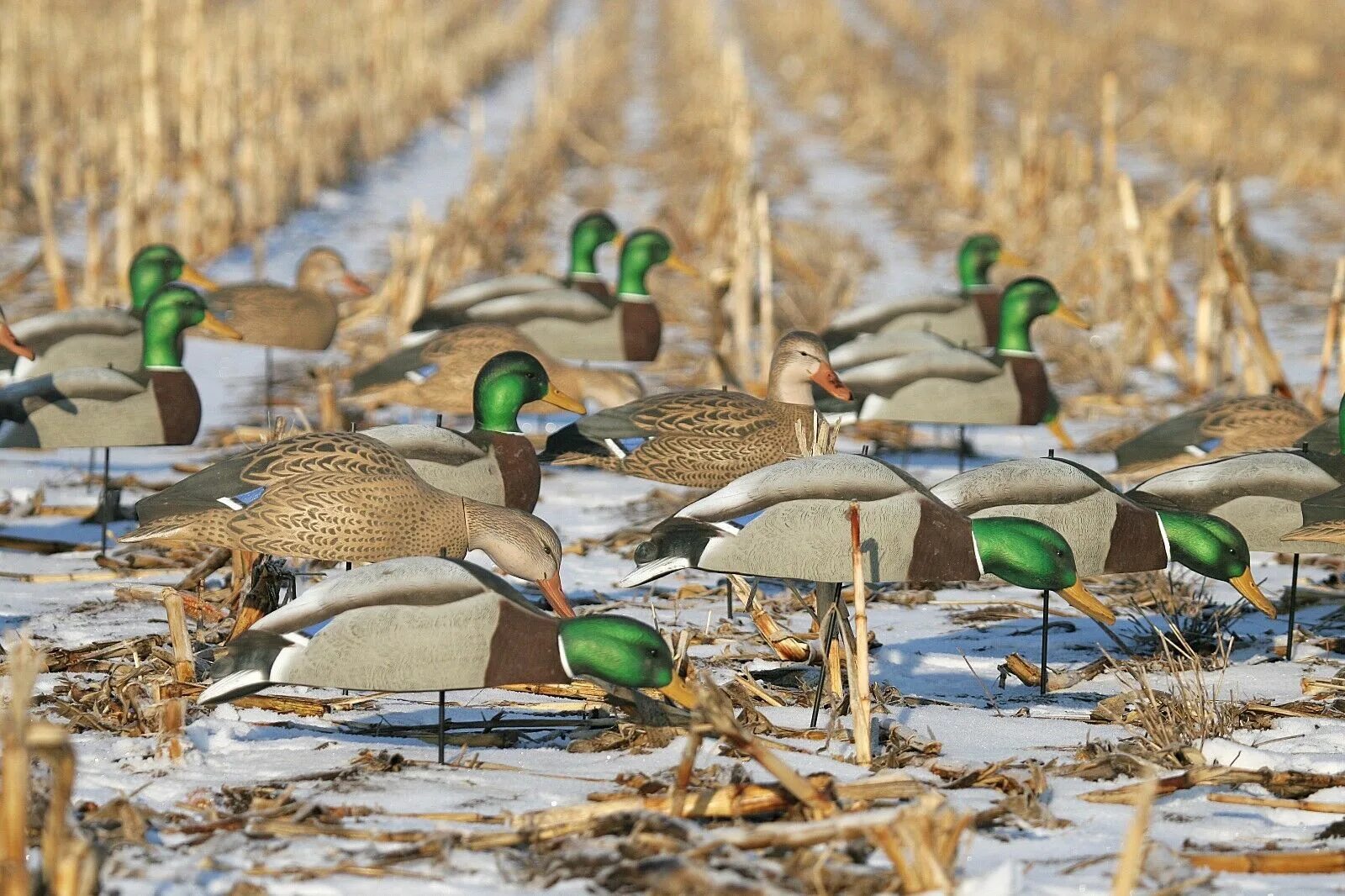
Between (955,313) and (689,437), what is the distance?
12.0ft

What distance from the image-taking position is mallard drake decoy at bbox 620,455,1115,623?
4.63 meters

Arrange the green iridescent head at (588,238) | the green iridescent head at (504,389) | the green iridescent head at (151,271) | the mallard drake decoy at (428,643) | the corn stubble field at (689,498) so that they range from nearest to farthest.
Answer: the corn stubble field at (689,498) → the mallard drake decoy at (428,643) → the green iridescent head at (504,389) → the green iridescent head at (151,271) → the green iridescent head at (588,238)

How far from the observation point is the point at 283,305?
923 centimetres

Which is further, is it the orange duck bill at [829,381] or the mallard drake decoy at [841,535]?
the orange duck bill at [829,381]

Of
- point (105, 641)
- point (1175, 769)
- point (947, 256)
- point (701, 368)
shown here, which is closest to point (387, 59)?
point (947, 256)

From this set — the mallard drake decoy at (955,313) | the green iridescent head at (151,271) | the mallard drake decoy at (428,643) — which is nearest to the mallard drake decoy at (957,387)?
the mallard drake decoy at (955,313)

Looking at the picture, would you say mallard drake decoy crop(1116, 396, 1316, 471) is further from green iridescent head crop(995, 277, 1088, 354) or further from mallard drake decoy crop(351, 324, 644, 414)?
mallard drake decoy crop(351, 324, 644, 414)

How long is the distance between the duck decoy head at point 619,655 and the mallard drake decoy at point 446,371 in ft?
11.8

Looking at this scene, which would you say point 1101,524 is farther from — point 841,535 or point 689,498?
point 689,498

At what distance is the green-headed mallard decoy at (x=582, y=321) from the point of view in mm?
9203

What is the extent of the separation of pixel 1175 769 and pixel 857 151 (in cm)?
1752

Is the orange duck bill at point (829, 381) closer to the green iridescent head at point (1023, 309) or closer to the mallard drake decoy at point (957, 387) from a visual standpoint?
the mallard drake decoy at point (957, 387)

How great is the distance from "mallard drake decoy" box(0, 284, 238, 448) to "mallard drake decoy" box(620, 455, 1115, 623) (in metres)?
2.64

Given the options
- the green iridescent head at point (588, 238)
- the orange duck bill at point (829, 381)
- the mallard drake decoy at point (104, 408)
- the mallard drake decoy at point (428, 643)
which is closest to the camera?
the mallard drake decoy at point (428, 643)
